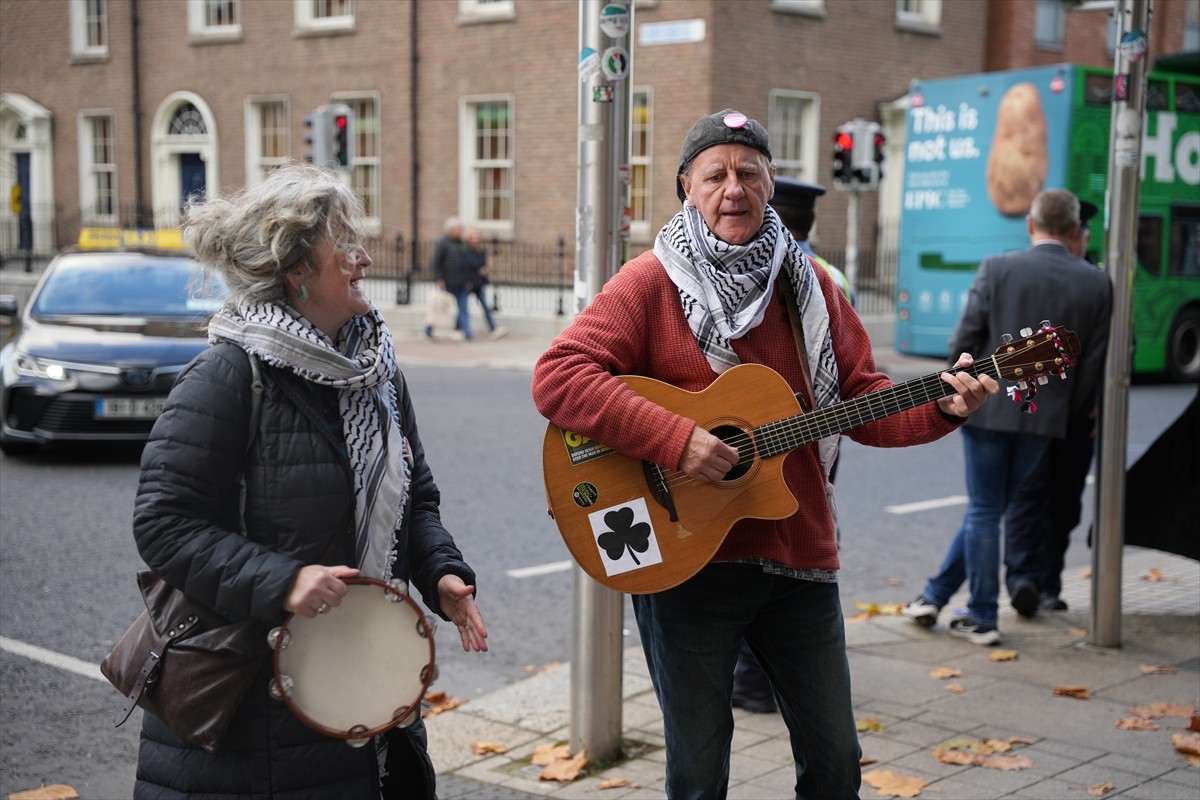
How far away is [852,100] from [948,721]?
19.5 m

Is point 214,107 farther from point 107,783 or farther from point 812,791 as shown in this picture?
point 812,791

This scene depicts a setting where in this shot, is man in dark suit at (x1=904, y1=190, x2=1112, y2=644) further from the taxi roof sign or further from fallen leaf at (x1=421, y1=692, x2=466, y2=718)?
the taxi roof sign

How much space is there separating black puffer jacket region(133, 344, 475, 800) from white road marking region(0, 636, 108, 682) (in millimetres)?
3097

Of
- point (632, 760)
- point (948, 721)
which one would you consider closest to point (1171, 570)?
point (948, 721)

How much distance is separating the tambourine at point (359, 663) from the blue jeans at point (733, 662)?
2.50ft

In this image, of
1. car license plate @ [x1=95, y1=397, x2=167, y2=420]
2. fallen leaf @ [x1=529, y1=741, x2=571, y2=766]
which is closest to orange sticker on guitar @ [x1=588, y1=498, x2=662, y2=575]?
fallen leaf @ [x1=529, y1=741, x2=571, y2=766]

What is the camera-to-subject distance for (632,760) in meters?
4.49

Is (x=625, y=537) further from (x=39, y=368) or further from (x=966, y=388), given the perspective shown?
(x=39, y=368)

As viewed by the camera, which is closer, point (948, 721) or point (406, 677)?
point (406, 677)

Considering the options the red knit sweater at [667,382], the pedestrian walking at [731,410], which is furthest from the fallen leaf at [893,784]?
the red knit sweater at [667,382]

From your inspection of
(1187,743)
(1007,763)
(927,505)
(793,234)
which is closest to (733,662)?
(1007,763)

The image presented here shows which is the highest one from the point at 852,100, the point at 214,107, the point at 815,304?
the point at 852,100

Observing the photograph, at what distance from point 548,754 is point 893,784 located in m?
1.15

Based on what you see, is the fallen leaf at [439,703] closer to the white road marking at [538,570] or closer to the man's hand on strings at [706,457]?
the white road marking at [538,570]
